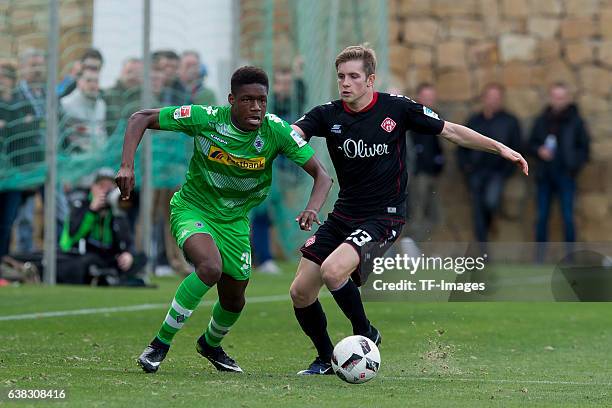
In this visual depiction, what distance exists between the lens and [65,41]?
16656 mm

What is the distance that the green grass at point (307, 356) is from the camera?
A: 22.9ft

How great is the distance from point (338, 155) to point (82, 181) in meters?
9.27

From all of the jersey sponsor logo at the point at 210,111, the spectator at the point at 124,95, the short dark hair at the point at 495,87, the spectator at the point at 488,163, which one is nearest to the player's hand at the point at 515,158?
the jersey sponsor logo at the point at 210,111

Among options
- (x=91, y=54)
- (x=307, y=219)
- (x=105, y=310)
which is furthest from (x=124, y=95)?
(x=307, y=219)

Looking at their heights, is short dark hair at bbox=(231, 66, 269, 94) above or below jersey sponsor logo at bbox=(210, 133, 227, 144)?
A: above

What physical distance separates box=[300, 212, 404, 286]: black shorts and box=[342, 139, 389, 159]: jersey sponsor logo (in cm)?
38

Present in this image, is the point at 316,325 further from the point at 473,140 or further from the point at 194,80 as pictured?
the point at 194,80

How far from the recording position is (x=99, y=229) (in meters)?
15.7

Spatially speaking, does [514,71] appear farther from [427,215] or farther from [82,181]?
[82,181]

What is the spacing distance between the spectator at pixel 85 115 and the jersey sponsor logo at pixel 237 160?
8703 millimetres

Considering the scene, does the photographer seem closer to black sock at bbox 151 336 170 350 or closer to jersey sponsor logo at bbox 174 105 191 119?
jersey sponsor logo at bbox 174 105 191 119

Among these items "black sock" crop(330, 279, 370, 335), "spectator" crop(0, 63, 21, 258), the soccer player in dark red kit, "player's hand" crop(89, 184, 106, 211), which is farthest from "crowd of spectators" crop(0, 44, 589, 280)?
"black sock" crop(330, 279, 370, 335)

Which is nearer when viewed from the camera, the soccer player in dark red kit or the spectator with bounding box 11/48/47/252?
the soccer player in dark red kit

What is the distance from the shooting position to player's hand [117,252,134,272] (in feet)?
51.1
